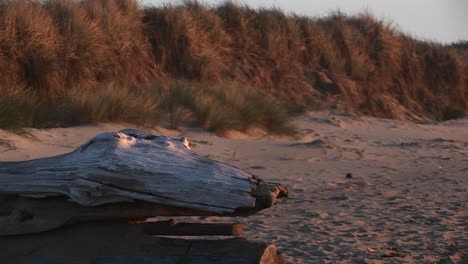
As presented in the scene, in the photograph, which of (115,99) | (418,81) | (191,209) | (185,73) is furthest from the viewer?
(418,81)

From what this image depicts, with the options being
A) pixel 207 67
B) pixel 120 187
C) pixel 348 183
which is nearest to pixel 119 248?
pixel 120 187

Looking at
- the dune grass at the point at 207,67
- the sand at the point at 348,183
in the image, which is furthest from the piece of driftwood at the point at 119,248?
the dune grass at the point at 207,67

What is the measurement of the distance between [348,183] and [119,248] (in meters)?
5.50

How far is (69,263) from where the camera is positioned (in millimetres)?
4359

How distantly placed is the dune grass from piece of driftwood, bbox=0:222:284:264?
18.5 ft

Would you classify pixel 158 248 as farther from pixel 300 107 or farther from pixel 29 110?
pixel 300 107

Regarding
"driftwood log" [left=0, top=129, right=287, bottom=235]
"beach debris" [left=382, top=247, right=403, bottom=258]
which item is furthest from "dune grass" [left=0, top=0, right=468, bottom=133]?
"driftwood log" [left=0, top=129, right=287, bottom=235]

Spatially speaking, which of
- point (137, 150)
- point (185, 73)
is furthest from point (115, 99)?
point (137, 150)

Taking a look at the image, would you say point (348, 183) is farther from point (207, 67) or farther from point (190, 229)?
point (207, 67)

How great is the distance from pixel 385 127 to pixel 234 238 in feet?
39.1

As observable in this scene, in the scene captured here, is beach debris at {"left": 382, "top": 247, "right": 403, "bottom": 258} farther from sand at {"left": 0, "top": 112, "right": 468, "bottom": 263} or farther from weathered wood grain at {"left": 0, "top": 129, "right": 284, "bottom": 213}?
weathered wood grain at {"left": 0, "top": 129, "right": 284, "bottom": 213}

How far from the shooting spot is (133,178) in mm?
4316

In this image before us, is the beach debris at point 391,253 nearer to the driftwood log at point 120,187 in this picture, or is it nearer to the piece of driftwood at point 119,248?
the piece of driftwood at point 119,248

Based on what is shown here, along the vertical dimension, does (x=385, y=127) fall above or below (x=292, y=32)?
below
